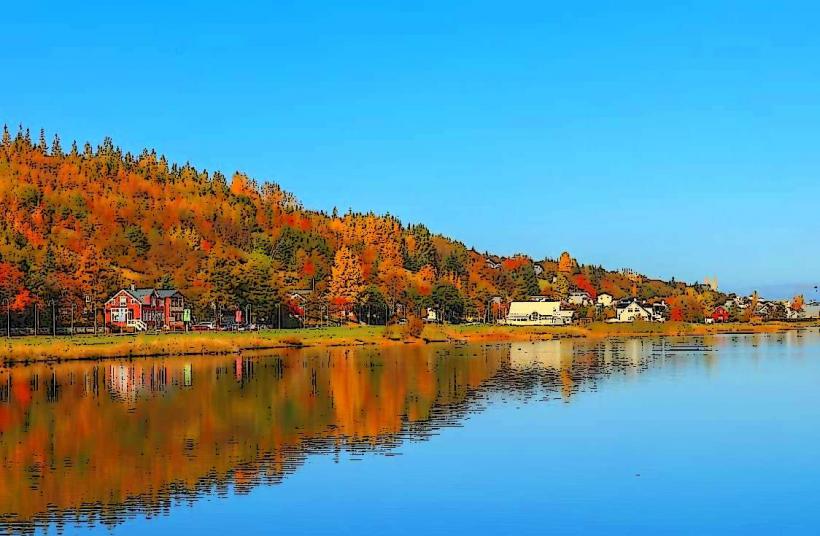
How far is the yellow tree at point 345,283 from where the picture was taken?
423ft

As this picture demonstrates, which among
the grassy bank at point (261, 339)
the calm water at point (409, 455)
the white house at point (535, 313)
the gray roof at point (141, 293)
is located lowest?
the calm water at point (409, 455)

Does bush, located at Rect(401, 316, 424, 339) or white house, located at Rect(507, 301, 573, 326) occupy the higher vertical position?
white house, located at Rect(507, 301, 573, 326)

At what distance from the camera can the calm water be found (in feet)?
61.6

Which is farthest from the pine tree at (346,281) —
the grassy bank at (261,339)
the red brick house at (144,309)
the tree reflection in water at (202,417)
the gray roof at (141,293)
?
the tree reflection in water at (202,417)

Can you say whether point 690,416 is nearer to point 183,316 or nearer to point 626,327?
point 183,316

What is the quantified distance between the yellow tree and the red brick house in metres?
21.1

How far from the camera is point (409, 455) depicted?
83.8 ft

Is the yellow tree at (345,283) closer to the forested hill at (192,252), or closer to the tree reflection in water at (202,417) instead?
the forested hill at (192,252)

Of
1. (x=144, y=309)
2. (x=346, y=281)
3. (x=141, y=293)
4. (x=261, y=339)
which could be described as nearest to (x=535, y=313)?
(x=346, y=281)

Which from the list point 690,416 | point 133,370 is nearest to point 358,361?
point 133,370

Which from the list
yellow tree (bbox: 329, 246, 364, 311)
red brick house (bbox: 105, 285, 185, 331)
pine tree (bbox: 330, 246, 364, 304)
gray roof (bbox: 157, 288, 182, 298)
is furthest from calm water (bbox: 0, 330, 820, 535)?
pine tree (bbox: 330, 246, 364, 304)

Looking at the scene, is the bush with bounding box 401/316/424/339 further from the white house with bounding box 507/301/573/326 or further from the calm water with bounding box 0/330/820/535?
the white house with bounding box 507/301/573/326

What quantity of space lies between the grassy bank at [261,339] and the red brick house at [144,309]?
22888 millimetres

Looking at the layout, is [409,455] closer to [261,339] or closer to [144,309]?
[261,339]
